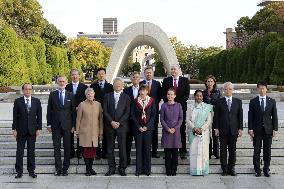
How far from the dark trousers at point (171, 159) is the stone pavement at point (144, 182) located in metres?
0.16

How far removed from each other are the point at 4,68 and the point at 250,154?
20.5 metres

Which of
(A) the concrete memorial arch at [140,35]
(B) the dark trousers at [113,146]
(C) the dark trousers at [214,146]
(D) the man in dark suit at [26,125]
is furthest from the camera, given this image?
(A) the concrete memorial arch at [140,35]

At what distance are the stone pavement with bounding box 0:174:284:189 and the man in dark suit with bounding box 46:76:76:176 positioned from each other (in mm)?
302

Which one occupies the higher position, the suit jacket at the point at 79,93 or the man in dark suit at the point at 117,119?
the suit jacket at the point at 79,93

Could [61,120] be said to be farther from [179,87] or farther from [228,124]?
[228,124]

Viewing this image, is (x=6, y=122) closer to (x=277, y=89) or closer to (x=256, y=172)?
(x=256, y=172)

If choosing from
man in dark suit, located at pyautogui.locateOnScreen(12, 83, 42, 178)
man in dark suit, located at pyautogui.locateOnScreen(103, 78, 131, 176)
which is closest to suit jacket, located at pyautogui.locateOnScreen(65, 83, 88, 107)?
man in dark suit, located at pyautogui.locateOnScreen(103, 78, 131, 176)

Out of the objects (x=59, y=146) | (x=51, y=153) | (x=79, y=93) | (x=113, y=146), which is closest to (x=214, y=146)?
(x=113, y=146)

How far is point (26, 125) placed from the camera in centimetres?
892

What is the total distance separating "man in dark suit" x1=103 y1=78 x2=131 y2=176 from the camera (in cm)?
906

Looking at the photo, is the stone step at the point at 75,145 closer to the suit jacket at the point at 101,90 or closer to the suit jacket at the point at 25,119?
the suit jacket at the point at 101,90

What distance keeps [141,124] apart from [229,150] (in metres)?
1.60

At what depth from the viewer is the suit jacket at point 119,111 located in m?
9.05

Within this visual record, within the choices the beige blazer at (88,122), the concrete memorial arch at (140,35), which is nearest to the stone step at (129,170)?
the beige blazer at (88,122)
